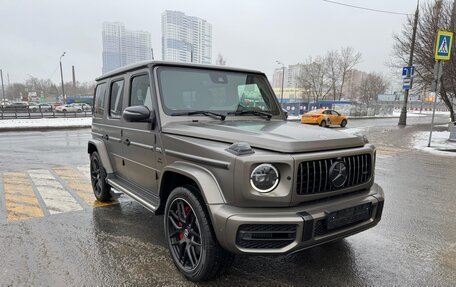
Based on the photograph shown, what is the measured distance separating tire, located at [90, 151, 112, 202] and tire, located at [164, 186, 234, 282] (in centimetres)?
218

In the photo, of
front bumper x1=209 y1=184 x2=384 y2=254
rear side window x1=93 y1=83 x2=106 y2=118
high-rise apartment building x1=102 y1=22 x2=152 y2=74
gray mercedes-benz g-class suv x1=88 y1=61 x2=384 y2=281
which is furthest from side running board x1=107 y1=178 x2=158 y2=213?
high-rise apartment building x1=102 y1=22 x2=152 y2=74

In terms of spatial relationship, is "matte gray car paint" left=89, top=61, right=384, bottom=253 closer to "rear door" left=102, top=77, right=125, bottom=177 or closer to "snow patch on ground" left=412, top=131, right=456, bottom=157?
"rear door" left=102, top=77, right=125, bottom=177

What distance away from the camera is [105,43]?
5184cm

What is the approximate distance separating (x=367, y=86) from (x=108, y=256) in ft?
243

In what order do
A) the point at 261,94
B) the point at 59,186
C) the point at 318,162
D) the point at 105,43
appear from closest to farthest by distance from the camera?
the point at 318,162
the point at 261,94
the point at 59,186
the point at 105,43

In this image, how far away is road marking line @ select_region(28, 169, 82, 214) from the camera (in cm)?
488

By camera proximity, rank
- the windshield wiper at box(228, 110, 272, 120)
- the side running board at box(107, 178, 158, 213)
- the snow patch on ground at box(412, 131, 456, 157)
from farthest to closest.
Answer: the snow patch on ground at box(412, 131, 456, 157) → the windshield wiper at box(228, 110, 272, 120) → the side running board at box(107, 178, 158, 213)

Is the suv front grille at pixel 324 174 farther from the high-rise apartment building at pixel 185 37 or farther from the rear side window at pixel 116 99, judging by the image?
the high-rise apartment building at pixel 185 37

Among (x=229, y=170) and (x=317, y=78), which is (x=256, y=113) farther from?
(x=317, y=78)

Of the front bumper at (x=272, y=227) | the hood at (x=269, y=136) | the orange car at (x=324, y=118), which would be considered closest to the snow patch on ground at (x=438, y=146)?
the orange car at (x=324, y=118)

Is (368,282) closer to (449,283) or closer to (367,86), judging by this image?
(449,283)

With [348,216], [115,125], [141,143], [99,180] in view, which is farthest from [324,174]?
[99,180]

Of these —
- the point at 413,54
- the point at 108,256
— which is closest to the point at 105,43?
the point at 413,54

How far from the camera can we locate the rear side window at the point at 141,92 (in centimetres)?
355
